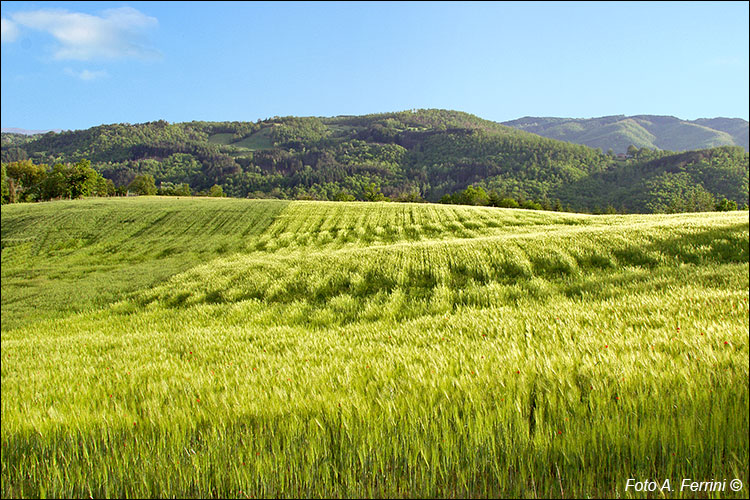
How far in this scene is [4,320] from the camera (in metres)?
14.9

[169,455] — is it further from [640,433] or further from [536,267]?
[536,267]

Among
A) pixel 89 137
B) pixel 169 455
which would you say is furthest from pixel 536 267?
pixel 89 137

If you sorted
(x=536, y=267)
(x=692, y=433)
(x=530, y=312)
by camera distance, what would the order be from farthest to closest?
(x=536, y=267) → (x=530, y=312) → (x=692, y=433)

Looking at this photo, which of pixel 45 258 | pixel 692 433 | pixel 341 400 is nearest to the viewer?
pixel 692 433

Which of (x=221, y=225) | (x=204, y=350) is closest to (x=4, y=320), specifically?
(x=204, y=350)

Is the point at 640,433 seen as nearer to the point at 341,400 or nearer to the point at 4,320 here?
the point at 341,400

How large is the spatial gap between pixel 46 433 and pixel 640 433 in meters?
3.87

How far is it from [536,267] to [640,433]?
33.5 feet

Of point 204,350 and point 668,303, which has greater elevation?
point 668,303

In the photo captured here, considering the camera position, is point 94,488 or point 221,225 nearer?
point 94,488

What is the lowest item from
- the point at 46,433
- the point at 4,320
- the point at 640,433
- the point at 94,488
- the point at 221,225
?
the point at 4,320

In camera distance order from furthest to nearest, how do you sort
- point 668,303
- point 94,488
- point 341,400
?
point 668,303 < point 341,400 < point 94,488

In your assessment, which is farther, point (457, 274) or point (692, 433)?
point (457, 274)

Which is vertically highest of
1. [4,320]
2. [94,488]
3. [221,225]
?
[221,225]
